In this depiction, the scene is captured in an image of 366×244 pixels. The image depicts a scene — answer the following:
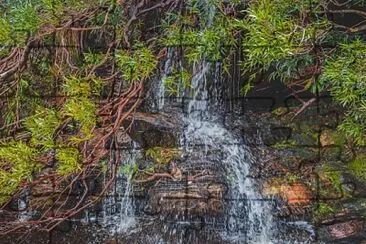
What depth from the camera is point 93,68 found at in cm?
136

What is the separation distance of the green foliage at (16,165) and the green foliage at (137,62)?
0.30 meters

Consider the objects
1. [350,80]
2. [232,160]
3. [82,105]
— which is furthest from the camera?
[232,160]

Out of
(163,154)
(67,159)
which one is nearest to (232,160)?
(163,154)

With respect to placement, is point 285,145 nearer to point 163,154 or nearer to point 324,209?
point 324,209

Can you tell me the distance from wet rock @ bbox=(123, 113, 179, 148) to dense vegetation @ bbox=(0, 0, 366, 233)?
0.07 meters

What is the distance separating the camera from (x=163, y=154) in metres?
1.45

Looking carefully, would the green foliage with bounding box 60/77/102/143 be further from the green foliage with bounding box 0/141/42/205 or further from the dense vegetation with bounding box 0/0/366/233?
the green foliage with bounding box 0/141/42/205

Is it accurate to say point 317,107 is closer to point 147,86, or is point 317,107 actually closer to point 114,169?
point 147,86

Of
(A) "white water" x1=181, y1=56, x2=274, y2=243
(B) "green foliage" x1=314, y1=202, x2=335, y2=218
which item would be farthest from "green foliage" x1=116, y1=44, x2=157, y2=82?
(B) "green foliage" x1=314, y1=202, x2=335, y2=218

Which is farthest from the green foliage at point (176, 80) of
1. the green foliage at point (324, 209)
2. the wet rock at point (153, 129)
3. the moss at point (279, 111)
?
the green foliage at point (324, 209)

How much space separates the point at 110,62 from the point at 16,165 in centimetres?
34

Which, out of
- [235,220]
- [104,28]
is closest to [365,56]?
[235,220]

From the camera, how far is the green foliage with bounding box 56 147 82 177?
1.31 metres

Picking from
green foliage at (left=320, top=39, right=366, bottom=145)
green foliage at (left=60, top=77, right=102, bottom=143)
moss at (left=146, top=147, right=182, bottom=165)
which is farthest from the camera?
moss at (left=146, top=147, right=182, bottom=165)
